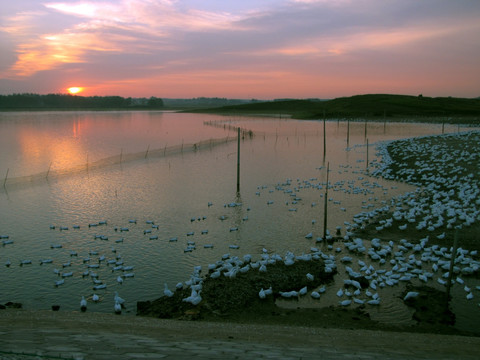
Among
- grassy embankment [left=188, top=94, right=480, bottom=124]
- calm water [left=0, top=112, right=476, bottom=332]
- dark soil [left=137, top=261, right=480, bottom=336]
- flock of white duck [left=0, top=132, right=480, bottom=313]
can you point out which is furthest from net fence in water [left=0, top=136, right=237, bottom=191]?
grassy embankment [left=188, top=94, right=480, bottom=124]

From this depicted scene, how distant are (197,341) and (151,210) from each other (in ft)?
40.9

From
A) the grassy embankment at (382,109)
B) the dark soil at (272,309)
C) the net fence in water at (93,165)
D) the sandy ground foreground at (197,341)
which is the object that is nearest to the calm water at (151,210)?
the net fence in water at (93,165)

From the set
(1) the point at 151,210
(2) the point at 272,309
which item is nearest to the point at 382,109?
(1) the point at 151,210

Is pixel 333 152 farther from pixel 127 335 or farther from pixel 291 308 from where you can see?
pixel 127 335

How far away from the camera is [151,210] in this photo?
18.9 meters

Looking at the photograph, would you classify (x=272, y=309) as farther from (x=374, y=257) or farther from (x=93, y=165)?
(x=93, y=165)

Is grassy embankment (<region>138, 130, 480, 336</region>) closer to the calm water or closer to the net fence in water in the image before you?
the calm water

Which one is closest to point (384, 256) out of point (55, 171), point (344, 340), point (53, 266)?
point (344, 340)

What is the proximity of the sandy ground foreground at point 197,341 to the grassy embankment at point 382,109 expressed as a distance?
7351cm

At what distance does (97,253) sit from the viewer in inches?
521

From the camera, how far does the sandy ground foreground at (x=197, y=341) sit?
20.4ft

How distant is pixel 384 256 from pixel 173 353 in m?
8.37

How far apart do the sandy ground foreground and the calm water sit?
163 centimetres

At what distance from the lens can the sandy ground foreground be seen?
6207 millimetres
